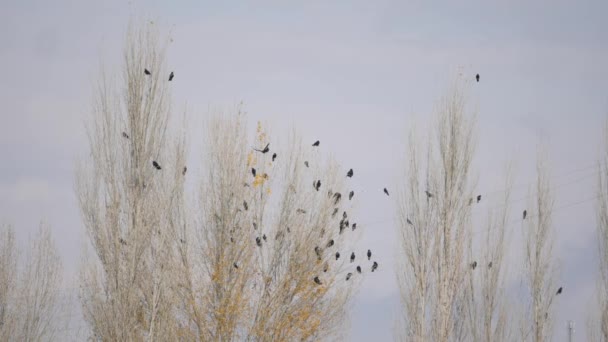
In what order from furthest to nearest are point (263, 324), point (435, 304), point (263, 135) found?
1. point (263, 135)
2. point (263, 324)
3. point (435, 304)

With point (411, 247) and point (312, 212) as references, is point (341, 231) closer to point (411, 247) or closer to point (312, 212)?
point (312, 212)

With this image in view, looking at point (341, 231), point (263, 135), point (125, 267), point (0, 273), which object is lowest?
point (125, 267)

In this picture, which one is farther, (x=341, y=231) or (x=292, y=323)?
(x=341, y=231)

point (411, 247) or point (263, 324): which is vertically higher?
point (411, 247)

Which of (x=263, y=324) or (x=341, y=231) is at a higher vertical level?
(x=341, y=231)

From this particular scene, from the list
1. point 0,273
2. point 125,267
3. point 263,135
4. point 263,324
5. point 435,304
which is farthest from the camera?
point 0,273

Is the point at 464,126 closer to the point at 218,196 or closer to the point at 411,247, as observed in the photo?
the point at 411,247

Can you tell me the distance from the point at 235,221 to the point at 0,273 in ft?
19.9

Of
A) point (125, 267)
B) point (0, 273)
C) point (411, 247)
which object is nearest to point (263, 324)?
point (411, 247)

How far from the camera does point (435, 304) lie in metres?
15.6

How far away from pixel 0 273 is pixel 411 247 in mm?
9470

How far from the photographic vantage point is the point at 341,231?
19.2 metres

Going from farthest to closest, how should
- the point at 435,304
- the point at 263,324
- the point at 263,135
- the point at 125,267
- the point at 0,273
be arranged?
the point at 0,273 < the point at 263,135 < the point at 263,324 < the point at 435,304 < the point at 125,267

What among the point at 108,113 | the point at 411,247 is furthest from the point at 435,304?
the point at 108,113
